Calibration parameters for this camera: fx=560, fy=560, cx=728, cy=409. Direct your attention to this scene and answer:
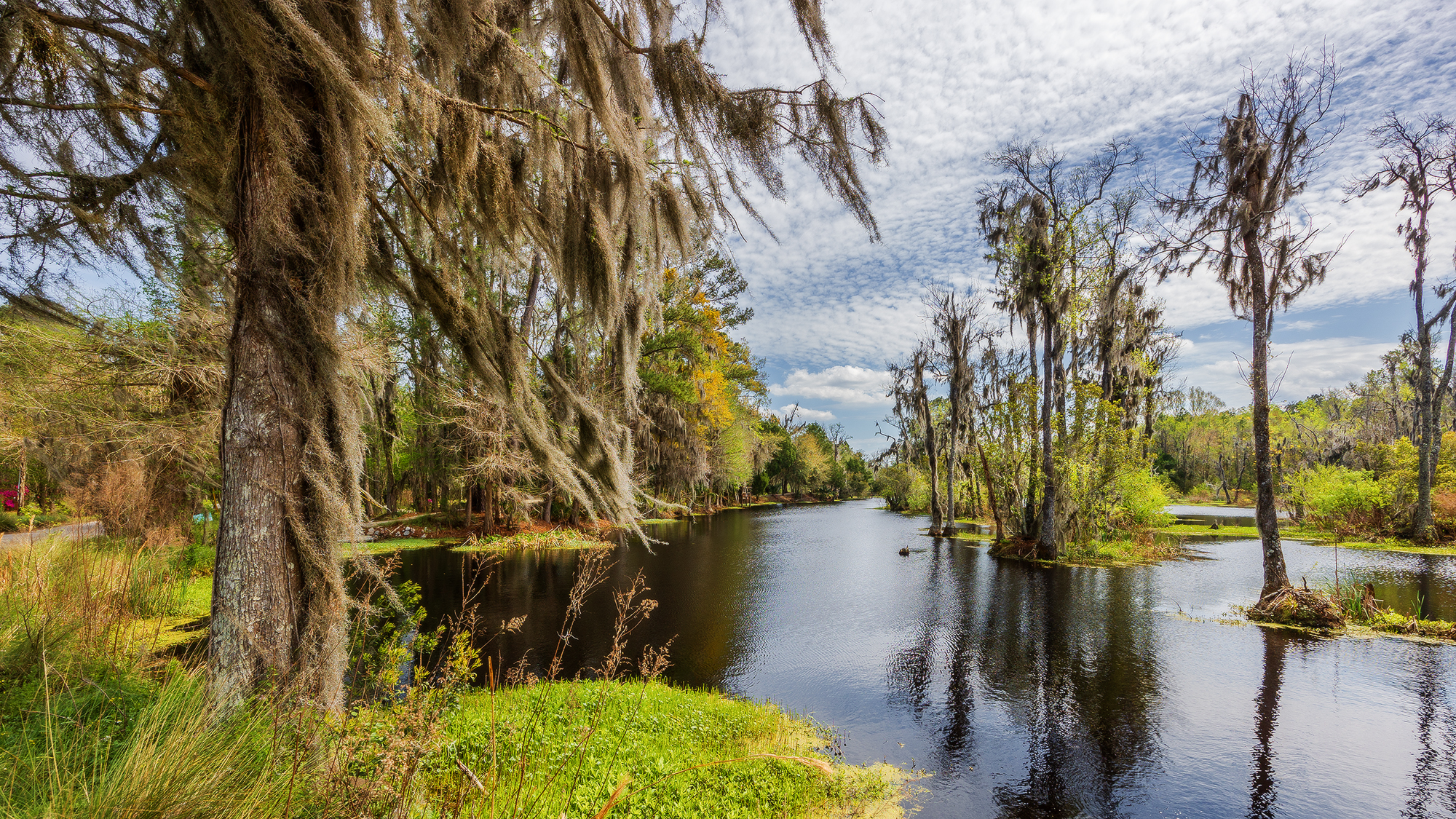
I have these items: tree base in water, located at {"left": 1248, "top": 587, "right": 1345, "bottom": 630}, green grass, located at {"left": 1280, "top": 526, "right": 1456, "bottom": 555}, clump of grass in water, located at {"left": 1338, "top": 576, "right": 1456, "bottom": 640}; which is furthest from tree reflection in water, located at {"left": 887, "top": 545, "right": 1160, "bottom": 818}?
green grass, located at {"left": 1280, "top": 526, "right": 1456, "bottom": 555}

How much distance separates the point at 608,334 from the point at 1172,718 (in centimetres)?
825

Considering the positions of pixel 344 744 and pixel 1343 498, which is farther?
pixel 1343 498

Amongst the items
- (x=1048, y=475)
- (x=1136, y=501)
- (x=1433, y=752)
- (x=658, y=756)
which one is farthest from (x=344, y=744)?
(x=1136, y=501)

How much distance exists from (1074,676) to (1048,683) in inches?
21.1

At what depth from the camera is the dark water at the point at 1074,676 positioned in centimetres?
555

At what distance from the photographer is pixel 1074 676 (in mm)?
8320

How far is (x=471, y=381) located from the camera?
14.0 ft

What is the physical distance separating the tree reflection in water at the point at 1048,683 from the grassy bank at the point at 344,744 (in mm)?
1569

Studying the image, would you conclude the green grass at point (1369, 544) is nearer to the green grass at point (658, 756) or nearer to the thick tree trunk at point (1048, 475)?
the thick tree trunk at point (1048, 475)

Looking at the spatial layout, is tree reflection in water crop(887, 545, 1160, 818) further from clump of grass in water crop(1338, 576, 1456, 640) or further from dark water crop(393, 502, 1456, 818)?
clump of grass in water crop(1338, 576, 1456, 640)

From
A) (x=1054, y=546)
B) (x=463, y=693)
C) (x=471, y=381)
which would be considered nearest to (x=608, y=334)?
(x=471, y=381)

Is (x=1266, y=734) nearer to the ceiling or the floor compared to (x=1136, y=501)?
nearer to the floor

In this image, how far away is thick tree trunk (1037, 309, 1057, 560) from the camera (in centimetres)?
1866

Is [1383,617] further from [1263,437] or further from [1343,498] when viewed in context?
[1343,498]
